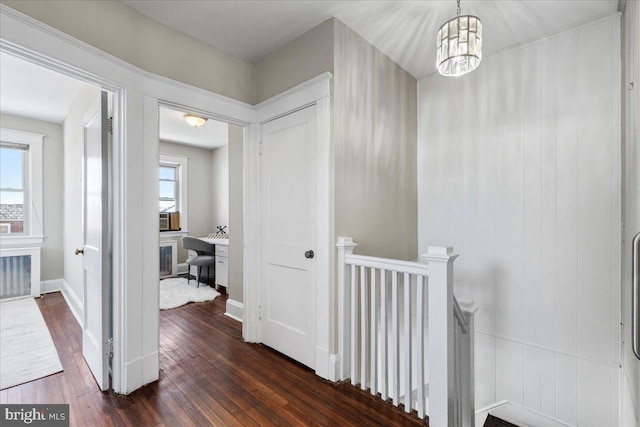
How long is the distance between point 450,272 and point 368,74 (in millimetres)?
1806

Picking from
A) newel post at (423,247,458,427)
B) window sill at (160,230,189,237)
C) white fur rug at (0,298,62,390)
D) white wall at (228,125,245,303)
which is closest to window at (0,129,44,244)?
white fur rug at (0,298,62,390)

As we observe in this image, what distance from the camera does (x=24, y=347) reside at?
2578 mm

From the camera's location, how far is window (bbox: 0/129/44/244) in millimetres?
4086

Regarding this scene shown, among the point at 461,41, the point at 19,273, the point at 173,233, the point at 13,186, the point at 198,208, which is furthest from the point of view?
the point at 198,208

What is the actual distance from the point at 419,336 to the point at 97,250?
229cm

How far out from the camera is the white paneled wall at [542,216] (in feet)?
7.02

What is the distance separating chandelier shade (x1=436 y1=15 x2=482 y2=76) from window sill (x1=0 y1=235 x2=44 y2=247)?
5694 millimetres

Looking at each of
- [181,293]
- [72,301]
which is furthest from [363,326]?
[72,301]

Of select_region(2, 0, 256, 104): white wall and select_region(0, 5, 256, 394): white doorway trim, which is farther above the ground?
select_region(2, 0, 256, 104): white wall

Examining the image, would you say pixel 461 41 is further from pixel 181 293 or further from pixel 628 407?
pixel 181 293

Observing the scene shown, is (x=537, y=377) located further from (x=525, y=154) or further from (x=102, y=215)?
(x=102, y=215)

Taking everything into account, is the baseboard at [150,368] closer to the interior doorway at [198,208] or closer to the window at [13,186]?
the interior doorway at [198,208]

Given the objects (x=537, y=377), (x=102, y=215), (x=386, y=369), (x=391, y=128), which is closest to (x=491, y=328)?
(x=537, y=377)

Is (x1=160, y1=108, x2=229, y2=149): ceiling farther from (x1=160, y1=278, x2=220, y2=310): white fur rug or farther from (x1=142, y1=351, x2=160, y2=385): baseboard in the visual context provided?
(x1=142, y1=351, x2=160, y2=385): baseboard
